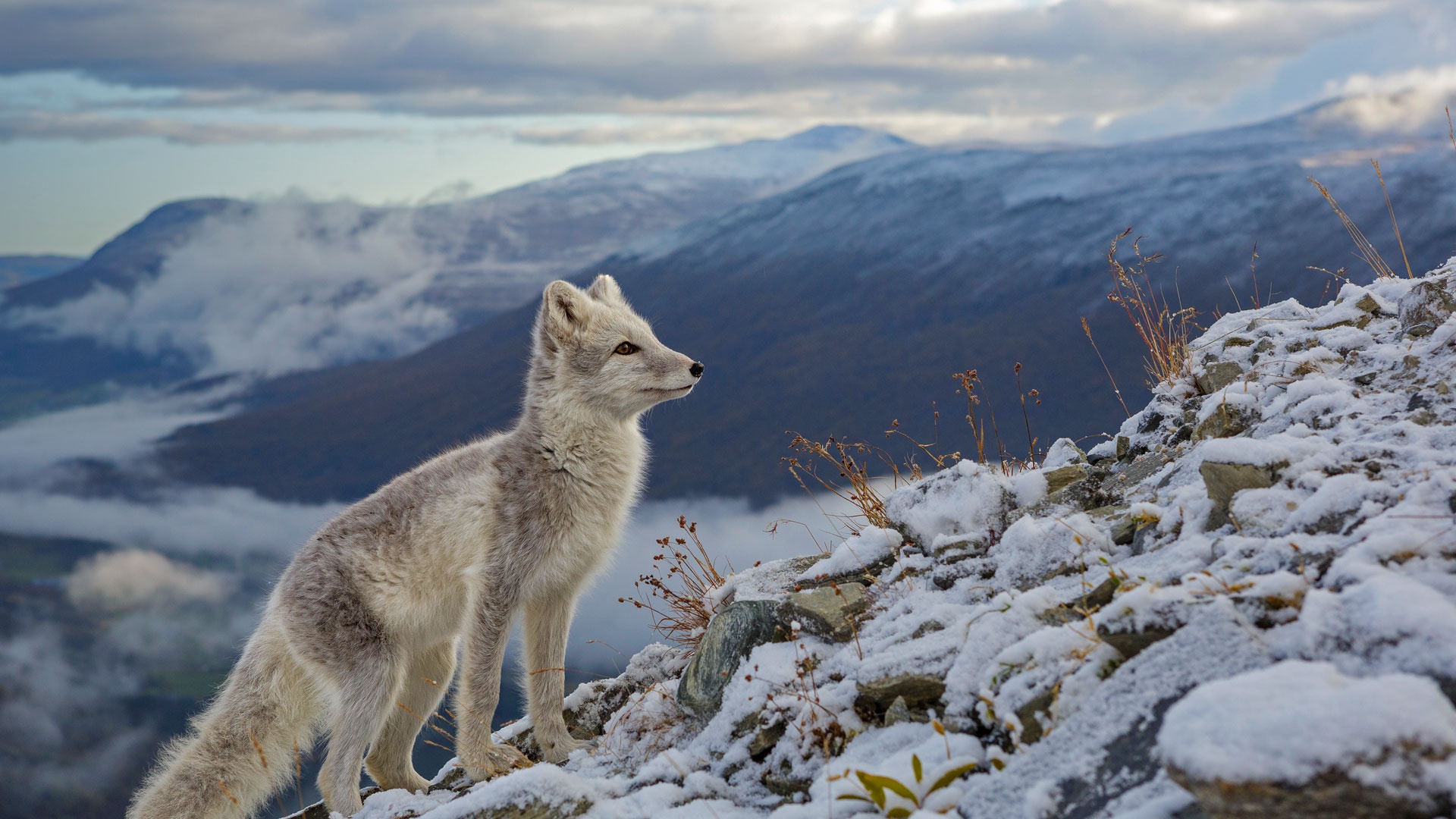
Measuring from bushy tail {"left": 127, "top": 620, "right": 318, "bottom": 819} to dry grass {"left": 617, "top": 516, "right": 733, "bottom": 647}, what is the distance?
2504 millimetres

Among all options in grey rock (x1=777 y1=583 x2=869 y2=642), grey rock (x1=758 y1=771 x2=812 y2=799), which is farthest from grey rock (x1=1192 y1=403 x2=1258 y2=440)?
grey rock (x1=758 y1=771 x2=812 y2=799)

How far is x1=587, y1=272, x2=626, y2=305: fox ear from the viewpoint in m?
7.63

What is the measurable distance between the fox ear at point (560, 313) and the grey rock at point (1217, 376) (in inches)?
180

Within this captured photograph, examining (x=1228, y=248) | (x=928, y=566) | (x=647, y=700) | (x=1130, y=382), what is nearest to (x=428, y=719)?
(x=647, y=700)

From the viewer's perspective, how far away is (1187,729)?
2.64 meters

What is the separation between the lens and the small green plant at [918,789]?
350 cm

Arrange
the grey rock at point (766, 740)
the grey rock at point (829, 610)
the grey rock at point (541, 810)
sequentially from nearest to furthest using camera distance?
the grey rock at point (541, 810) < the grey rock at point (766, 740) < the grey rock at point (829, 610)

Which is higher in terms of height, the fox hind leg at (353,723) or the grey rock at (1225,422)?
the grey rock at (1225,422)

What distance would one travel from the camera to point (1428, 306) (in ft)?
18.2

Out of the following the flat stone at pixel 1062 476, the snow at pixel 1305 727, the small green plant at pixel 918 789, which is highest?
the snow at pixel 1305 727

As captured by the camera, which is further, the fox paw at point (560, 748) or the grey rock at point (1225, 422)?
the fox paw at point (560, 748)

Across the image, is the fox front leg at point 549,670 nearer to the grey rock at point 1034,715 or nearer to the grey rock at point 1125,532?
the grey rock at point 1034,715

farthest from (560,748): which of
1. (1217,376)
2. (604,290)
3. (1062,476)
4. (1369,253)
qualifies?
(1369,253)

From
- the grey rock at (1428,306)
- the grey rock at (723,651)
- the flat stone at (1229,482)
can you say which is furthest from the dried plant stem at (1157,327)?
the grey rock at (723,651)
